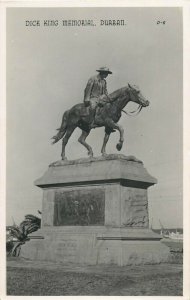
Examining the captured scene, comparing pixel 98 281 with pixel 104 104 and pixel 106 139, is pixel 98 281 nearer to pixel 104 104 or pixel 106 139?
pixel 106 139

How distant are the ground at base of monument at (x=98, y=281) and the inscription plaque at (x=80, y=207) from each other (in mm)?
1144

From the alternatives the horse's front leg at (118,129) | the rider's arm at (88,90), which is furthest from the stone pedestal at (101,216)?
the rider's arm at (88,90)

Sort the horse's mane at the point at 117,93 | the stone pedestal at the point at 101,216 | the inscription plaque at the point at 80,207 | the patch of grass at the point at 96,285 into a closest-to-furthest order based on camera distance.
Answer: the patch of grass at the point at 96,285 < the stone pedestal at the point at 101,216 < the inscription plaque at the point at 80,207 < the horse's mane at the point at 117,93

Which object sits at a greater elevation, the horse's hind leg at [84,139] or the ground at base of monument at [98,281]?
the horse's hind leg at [84,139]

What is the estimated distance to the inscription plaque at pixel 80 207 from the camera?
15.4 metres

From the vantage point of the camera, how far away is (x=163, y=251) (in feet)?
51.0

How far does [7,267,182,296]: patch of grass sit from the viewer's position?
529 inches

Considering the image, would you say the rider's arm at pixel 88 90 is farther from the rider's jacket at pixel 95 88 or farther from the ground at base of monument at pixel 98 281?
the ground at base of monument at pixel 98 281

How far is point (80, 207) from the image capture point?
51.2 ft

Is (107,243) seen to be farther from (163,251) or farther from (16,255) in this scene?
(16,255)

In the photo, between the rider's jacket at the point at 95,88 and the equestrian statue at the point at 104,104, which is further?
the rider's jacket at the point at 95,88

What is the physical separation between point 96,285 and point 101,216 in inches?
81.3

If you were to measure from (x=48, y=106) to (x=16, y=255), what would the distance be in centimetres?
345
